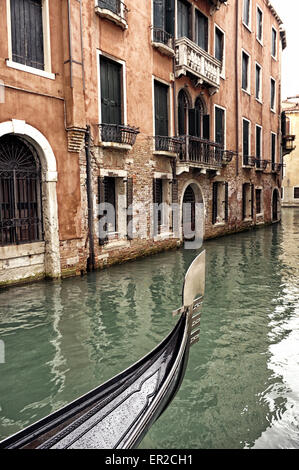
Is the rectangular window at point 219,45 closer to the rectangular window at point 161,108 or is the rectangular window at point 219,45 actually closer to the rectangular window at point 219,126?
the rectangular window at point 219,126

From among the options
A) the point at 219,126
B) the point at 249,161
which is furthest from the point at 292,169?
the point at 219,126

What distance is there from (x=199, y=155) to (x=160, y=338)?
8023mm

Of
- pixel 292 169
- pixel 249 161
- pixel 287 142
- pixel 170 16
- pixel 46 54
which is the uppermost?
pixel 170 16

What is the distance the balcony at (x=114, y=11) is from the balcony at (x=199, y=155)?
134 inches

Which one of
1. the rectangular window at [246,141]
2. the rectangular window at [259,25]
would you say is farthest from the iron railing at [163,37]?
the rectangular window at [259,25]

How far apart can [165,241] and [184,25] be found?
662 centimetres

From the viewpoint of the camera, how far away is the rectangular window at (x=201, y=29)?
11.4m

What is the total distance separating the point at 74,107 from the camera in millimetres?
6914

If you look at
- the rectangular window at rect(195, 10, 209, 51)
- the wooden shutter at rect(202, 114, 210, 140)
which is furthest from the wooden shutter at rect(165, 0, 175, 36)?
the wooden shutter at rect(202, 114, 210, 140)

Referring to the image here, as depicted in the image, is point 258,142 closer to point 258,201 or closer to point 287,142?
point 258,201

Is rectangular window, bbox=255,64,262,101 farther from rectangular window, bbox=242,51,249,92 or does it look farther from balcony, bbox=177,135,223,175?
balcony, bbox=177,135,223,175

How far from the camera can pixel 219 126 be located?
13.0 m

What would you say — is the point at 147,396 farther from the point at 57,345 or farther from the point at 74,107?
the point at 74,107
